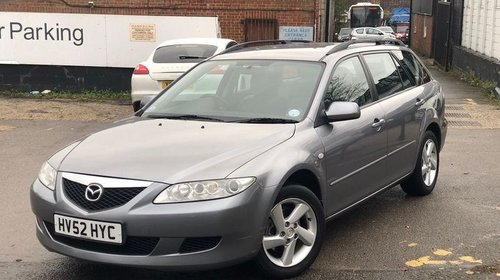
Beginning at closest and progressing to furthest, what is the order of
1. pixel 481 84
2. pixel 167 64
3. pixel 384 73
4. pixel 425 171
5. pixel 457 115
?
pixel 384 73 < pixel 425 171 < pixel 167 64 < pixel 457 115 < pixel 481 84

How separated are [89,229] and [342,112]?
1.92m

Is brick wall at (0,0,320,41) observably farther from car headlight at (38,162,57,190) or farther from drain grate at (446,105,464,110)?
car headlight at (38,162,57,190)

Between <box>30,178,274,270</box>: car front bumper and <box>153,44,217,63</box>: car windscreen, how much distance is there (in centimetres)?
741

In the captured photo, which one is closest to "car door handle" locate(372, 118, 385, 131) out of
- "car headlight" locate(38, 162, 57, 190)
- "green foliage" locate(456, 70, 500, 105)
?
"car headlight" locate(38, 162, 57, 190)

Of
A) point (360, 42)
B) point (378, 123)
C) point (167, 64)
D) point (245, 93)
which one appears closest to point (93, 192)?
point (245, 93)

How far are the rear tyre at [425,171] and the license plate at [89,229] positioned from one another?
3254mm

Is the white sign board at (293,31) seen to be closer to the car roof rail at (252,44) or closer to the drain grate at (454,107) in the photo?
the drain grate at (454,107)

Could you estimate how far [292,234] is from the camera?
13.3 ft

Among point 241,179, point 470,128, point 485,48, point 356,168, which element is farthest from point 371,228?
point 485,48

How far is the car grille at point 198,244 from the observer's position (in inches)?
141

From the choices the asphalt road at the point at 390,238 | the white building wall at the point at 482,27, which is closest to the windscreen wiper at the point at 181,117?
the asphalt road at the point at 390,238

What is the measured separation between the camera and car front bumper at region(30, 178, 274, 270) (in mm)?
3506

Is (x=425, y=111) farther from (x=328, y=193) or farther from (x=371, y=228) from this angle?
(x=328, y=193)

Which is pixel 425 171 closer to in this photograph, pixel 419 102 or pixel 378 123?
pixel 419 102
